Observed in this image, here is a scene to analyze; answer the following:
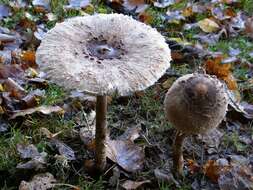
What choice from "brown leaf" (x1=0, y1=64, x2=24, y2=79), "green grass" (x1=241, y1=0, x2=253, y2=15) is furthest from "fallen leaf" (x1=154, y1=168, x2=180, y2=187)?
"green grass" (x1=241, y1=0, x2=253, y2=15)

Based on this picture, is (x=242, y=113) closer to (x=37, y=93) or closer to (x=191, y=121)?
(x=191, y=121)

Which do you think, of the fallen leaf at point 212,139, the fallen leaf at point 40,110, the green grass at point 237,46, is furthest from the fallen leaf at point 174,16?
the fallen leaf at point 40,110

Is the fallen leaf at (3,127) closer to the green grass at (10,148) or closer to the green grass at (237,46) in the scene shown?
the green grass at (10,148)

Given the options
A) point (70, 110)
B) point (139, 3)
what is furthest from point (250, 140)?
point (139, 3)

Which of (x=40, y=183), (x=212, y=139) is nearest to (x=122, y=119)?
(x=212, y=139)

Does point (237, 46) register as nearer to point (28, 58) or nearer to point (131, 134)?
point (131, 134)

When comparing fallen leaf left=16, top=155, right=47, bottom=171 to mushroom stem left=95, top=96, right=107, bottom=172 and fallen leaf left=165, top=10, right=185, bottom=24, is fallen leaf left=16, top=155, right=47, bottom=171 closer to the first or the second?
mushroom stem left=95, top=96, right=107, bottom=172
